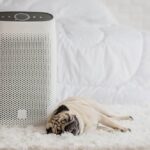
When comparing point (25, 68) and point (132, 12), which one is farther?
point (132, 12)

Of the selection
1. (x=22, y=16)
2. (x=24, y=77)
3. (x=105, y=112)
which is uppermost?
(x=22, y=16)

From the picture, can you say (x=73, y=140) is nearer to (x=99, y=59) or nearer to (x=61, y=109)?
(x=61, y=109)

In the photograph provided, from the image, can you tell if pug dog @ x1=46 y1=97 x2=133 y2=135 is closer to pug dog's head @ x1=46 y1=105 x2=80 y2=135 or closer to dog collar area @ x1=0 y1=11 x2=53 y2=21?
pug dog's head @ x1=46 y1=105 x2=80 y2=135

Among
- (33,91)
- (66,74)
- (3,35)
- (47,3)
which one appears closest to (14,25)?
(3,35)

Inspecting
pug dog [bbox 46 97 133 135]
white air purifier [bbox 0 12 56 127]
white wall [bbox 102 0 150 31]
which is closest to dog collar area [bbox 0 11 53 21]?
white air purifier [bbox 0 12 56 127]

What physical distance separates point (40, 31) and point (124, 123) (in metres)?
0.36

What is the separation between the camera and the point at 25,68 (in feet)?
3.88

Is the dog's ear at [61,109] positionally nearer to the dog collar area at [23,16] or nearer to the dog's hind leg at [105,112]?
the dog's hind leg at [105,112]

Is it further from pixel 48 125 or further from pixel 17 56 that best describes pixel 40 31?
pixel 48 125

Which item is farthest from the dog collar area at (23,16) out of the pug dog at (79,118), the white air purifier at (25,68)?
the pug dog at (79,118)

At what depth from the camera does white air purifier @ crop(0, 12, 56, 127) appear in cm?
118

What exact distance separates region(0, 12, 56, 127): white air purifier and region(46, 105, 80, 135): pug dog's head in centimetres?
9

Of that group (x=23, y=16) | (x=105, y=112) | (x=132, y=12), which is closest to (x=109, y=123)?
(x=105, y=112)

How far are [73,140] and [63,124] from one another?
7 cm
